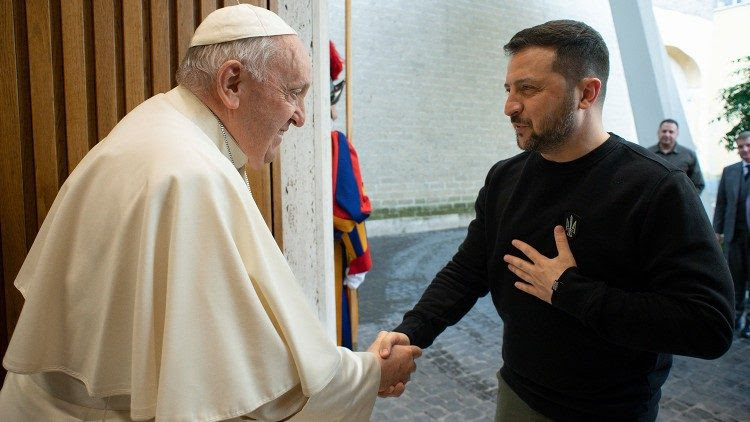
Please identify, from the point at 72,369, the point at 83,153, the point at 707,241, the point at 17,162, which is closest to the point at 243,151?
the point at 72,369

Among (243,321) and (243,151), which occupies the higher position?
(243,151)

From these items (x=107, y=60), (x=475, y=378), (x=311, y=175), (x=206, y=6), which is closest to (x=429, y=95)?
(x=475, y=378)

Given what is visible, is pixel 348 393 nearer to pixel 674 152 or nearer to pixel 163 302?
pixel 163 302

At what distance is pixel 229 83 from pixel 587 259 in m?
1.09

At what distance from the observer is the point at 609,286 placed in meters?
1.42

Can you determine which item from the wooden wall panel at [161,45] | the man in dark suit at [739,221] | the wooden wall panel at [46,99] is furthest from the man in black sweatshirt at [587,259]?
the man in dark suit at [739,221]

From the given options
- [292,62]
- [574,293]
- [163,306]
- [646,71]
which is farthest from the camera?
[646,71]

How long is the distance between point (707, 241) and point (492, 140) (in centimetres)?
1078

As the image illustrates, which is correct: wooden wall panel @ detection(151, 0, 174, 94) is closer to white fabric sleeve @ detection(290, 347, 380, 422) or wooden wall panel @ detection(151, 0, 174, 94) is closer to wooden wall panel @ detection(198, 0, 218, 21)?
wooden wall panel @ detection(198, 0, 218, 21)

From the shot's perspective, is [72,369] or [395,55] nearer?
[72,369]

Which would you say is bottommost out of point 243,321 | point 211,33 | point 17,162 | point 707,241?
point 243,321

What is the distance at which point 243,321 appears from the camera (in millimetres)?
1143

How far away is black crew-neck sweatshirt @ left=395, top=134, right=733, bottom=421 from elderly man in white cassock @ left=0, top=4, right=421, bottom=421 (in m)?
0.61

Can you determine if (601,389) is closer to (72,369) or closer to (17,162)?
(72,369)
